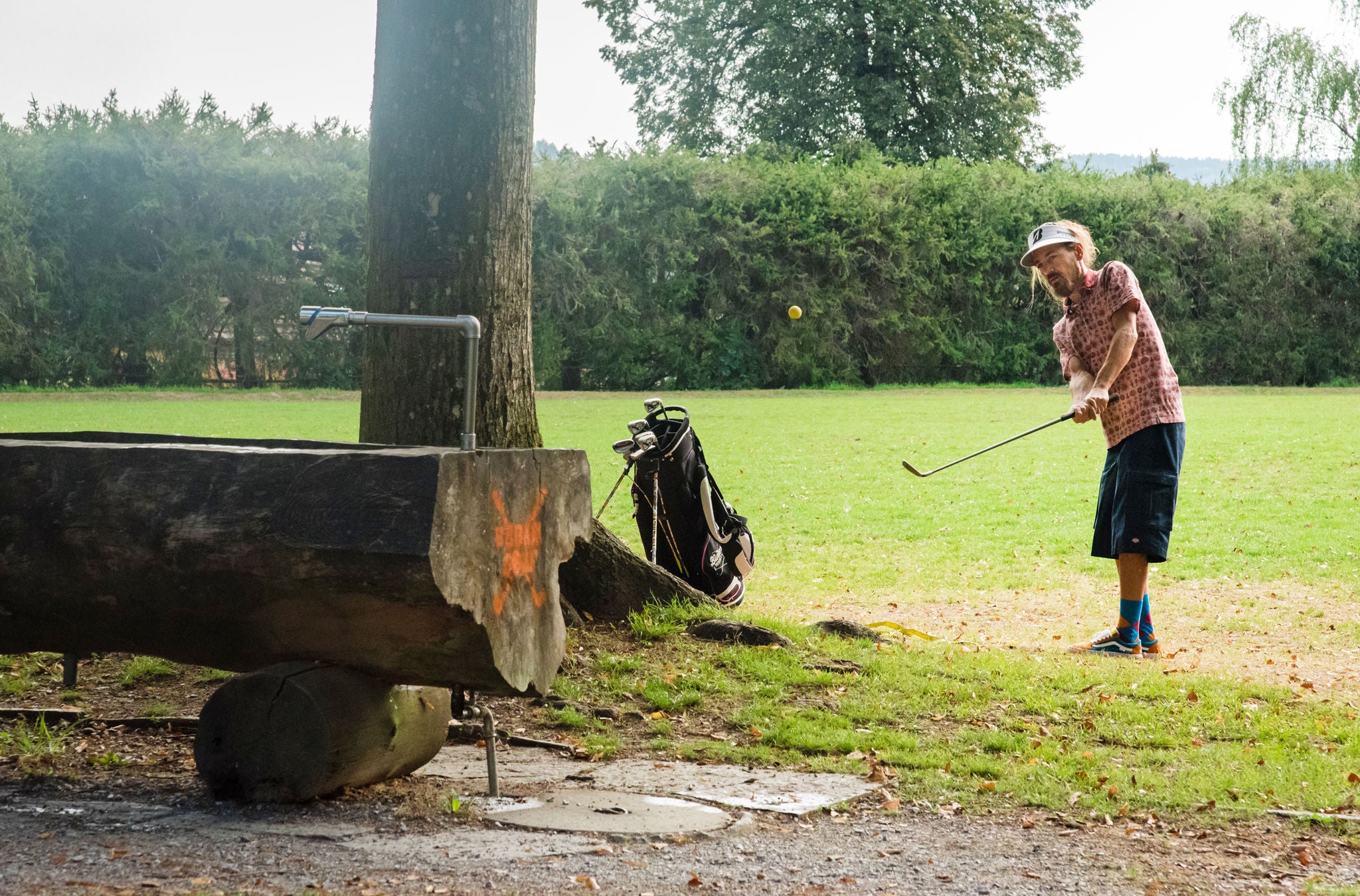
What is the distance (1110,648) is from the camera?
20.4 ft

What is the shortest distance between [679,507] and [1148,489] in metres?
2.36

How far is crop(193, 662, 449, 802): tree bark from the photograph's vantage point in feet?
11.9

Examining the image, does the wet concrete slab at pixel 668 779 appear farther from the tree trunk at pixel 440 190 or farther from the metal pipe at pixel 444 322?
the tree trunk at pixel 440 190

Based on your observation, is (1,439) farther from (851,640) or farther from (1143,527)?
(1143,527)

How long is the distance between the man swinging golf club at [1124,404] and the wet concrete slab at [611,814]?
3.08m

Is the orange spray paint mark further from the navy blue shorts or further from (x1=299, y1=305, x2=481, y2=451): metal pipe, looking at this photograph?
the navy blue shorts

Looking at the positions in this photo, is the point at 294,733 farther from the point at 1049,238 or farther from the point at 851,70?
the point at 851,70

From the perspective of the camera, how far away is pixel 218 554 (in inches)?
140

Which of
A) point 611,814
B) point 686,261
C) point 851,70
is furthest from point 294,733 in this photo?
point 851,70


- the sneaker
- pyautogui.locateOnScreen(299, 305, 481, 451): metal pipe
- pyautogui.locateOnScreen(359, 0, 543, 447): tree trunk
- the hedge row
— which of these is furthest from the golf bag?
the hedge row

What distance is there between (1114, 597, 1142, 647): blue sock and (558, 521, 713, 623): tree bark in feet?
6.71

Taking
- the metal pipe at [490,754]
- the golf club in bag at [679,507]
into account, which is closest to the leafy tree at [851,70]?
the golf club in bag at [679,507]

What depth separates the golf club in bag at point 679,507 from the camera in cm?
695

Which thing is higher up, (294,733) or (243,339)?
(243,339)
